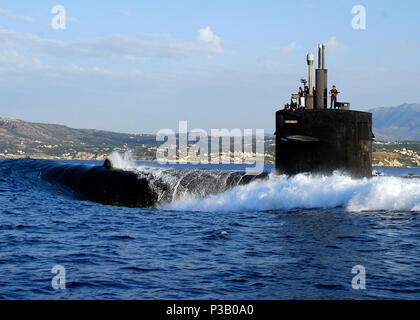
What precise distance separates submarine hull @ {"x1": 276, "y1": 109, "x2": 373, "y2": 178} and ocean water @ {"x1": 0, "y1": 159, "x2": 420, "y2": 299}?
19.0 inches

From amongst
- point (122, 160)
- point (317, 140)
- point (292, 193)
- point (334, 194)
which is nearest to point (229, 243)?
point (292, 193)

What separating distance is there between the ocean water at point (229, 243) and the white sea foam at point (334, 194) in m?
0.04

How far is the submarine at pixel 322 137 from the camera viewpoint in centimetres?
1855

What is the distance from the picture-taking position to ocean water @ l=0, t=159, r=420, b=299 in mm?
9781

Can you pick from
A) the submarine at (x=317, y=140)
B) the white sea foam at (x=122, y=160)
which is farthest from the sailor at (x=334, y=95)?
the white sea foam at (x=122, y=160)

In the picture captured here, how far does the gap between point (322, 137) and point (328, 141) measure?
0.26 meters

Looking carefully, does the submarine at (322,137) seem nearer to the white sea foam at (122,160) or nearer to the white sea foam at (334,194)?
the white sea foam at (334,194)

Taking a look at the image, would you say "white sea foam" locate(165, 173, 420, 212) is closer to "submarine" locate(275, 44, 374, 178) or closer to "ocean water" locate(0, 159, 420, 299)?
"ocean water" locate(0, 159, 420, 299)

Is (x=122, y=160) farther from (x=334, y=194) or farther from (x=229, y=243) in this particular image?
(x=229, y=243)

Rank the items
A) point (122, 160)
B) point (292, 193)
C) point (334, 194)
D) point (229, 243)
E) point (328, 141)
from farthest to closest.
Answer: point (122, 160)
point (292, 193)
point (334, 194)
point (328, 141)
point (229, 243)

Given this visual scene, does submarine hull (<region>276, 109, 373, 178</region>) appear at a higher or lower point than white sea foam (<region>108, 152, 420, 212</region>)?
higher

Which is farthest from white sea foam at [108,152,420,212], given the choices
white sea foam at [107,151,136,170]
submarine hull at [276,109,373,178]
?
white sea foam at [107,151,136,170]

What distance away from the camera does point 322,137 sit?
18688 millimetres

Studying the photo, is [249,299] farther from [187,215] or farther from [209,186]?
[209,186]
